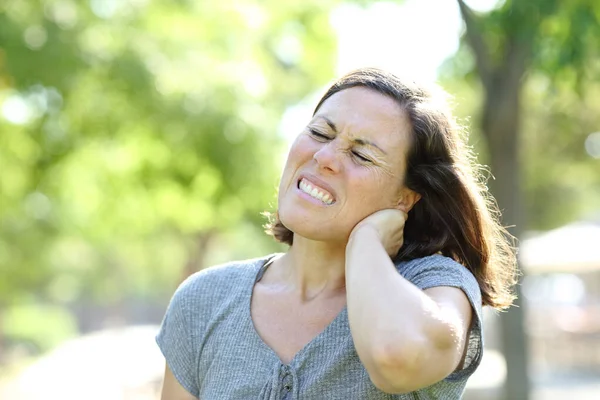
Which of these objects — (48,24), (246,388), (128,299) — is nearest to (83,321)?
(128,299)

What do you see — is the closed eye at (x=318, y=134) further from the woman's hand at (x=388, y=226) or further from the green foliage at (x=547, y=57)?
the green foliage at (x=547, y=57)

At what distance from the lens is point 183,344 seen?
2740 mm

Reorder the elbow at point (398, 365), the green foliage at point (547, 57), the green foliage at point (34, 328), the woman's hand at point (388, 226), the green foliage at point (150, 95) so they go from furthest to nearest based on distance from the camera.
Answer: the green foliage at point (34, 328), the green foliage at point (150, 95), the green foliage at point (547, 57), the woman's hand at point (388, 226), the elbow at point (398, 365)

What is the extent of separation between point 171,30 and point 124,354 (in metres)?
16.3

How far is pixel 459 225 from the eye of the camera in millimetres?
2654

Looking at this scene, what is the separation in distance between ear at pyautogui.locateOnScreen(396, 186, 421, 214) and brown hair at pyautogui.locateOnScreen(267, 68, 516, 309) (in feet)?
0.08

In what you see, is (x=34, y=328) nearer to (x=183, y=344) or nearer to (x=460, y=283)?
(x=183, y=344)

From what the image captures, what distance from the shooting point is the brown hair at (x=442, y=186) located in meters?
2.62

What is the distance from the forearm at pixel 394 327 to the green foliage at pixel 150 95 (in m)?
6.92

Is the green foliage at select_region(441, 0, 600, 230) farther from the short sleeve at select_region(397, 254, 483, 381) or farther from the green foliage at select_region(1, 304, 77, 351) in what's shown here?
the green foliage at select_region(1, 304, 77, 351)

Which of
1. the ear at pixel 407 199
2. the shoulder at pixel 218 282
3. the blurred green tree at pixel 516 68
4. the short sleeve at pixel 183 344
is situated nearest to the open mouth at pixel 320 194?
the ear at pixel 407 199

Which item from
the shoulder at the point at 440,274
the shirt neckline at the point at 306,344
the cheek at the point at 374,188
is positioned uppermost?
the cheek at the point at 374,188

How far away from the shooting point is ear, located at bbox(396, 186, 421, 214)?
269 cm

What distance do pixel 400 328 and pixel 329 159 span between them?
578mm
